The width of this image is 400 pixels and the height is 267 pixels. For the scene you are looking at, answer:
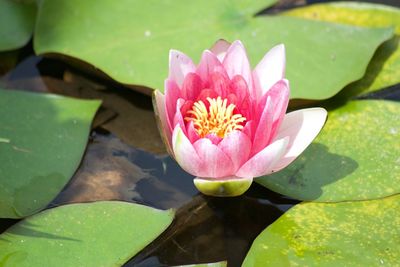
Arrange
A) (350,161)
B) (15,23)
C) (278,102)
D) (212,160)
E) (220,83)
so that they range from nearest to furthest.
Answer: (212,160)
(278,102)
(220,83)
(350,161)
(15,23)

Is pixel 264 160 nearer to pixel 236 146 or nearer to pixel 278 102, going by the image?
pixel 236 146

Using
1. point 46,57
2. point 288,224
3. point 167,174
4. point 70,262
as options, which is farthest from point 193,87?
point 46,57

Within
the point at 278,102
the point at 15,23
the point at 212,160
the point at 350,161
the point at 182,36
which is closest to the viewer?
the point at 212,160

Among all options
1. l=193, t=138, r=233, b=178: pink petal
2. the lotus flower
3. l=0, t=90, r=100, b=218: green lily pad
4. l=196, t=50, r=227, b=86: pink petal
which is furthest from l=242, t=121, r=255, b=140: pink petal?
l=0, t=90, r=100, b=218: green lily pad

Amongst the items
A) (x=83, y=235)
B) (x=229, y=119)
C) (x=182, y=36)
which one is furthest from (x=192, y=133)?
(x=182, y=36)

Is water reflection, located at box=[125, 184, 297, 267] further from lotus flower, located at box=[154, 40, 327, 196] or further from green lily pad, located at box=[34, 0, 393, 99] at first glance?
green lily pad, located at box=[34, 0, 393, 99]
